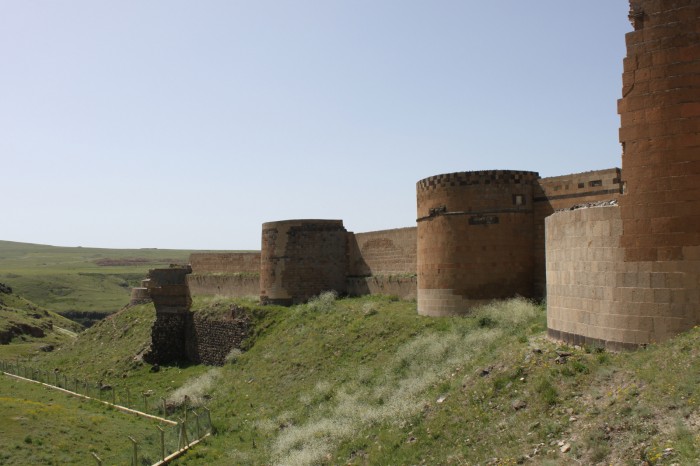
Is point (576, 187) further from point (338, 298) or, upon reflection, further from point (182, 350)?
point (182, 350)

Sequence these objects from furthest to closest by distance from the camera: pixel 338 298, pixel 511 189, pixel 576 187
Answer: pixel 338 298, pixel 511 189, pixel 576 187

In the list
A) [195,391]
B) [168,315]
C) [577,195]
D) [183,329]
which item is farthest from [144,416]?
[577,195]

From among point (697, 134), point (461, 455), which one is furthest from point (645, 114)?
point (461, 455)

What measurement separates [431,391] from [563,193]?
26.8 ft

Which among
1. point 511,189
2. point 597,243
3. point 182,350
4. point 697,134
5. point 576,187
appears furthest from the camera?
point 182,350

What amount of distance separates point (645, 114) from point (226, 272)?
29998 mm

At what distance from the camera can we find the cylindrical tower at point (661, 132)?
9.25 meters

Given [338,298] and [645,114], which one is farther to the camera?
[338,298]

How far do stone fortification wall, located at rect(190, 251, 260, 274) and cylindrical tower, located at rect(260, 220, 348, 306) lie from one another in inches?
241

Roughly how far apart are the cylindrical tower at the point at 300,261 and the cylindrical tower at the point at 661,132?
1986 cm

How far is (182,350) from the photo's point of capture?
98.7ft

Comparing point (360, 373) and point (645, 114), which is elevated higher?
point (645, 114)

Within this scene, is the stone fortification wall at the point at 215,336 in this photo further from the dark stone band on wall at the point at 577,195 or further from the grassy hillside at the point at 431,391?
the dark stone band on wall at the point at 577,195

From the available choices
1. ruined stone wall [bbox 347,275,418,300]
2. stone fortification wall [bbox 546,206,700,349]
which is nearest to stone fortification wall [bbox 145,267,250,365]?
ruined stone wall [bbox 347,275,418,300]
